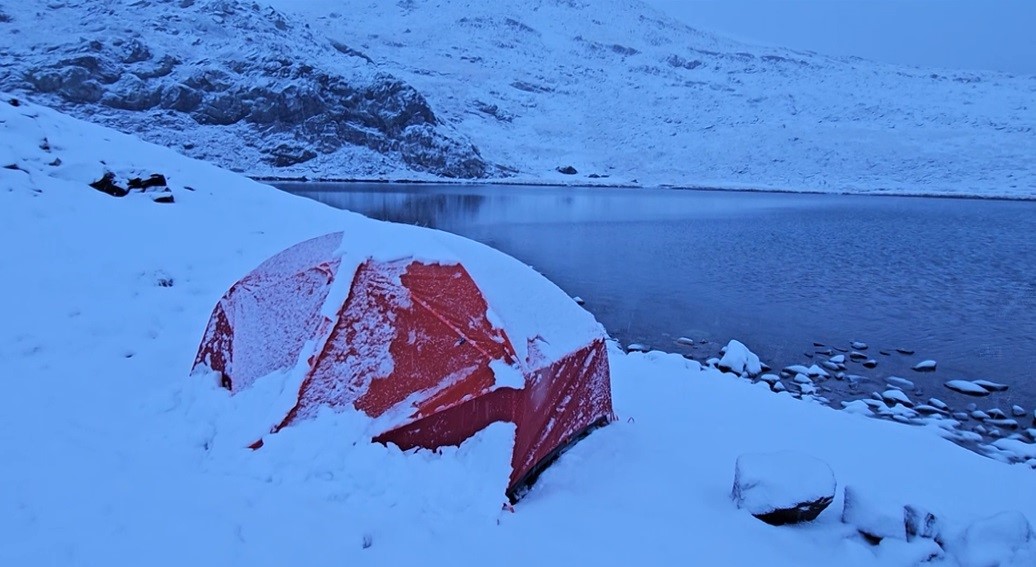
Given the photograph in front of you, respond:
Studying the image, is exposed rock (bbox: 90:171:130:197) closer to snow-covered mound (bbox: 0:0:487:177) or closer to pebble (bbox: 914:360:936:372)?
pebble (bbox: 914:360:936:372)

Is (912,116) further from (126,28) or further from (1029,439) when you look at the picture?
(126,28)

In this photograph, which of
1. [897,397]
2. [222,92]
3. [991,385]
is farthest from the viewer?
[222,92]

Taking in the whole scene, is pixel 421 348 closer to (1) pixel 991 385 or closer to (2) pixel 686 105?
(1) pixel 991 385

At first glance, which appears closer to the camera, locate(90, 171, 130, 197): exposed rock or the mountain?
locate(90, 171, 130, 197): exposed rock

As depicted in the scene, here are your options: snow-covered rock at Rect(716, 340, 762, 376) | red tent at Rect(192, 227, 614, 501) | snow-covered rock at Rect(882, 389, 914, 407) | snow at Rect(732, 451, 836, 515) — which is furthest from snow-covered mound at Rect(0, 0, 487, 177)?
snow at Rect(732, 451, 836, 515)

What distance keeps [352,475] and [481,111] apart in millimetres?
67493

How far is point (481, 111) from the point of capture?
66.9 metres

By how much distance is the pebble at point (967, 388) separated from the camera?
21.1ft

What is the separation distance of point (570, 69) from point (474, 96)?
2123 cm

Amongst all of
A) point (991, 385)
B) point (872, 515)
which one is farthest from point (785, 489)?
point (991, 385)

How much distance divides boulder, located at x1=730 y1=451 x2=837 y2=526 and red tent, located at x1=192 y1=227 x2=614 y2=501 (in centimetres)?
116

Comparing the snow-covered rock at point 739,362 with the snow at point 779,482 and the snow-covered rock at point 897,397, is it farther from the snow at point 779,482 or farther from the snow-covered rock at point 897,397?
the snow at point 779,482

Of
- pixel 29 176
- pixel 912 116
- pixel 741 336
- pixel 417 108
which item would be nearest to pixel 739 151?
pixel 912 116

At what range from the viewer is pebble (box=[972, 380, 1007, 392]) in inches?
258
